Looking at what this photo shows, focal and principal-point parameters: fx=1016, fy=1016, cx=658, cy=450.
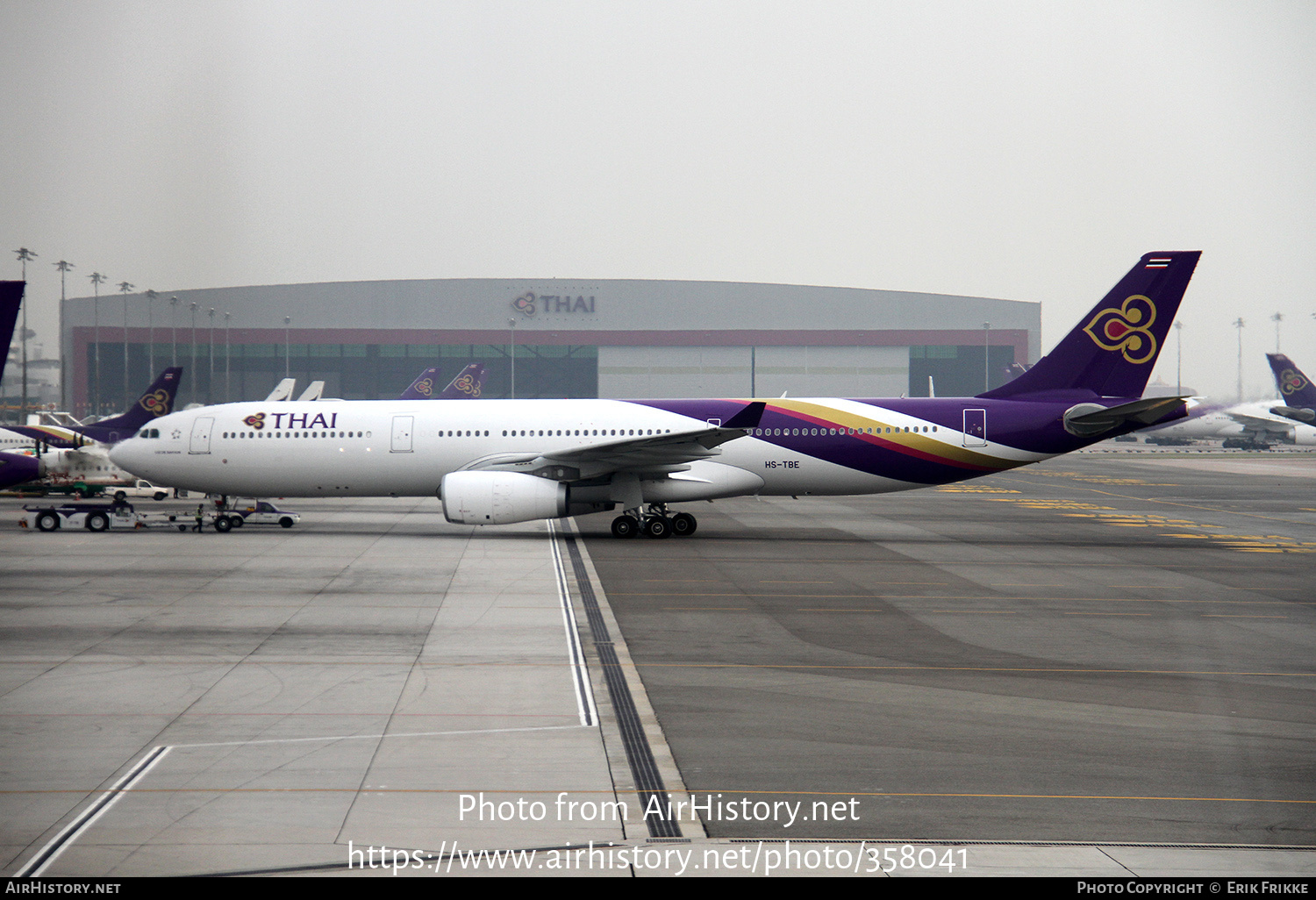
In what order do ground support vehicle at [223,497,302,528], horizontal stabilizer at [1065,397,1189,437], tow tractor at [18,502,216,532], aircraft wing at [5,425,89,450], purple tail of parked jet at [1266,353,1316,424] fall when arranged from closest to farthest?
horizontal stabilizer at [1065,397,1189,437], tow tractor at [18,502,216,532], ground support vehicle at [223,497,302,528], aircraft wing at [5,425,89,450], purple tail of parked jet at [1266,353,1316,424]

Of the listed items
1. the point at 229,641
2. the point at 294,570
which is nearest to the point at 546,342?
the point at 294,570

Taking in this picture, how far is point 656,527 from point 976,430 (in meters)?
8.68

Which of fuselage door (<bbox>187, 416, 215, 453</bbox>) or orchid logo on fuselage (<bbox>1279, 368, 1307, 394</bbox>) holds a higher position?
orchid logo on fuselage (<bbox>1279, 368, 1307, 394</bbox>)

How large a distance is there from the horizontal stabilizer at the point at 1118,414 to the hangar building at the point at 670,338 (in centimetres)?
6887

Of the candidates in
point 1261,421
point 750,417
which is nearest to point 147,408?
point 750,417

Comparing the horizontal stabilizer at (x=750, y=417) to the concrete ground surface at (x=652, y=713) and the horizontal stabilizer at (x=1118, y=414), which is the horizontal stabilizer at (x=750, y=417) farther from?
the horizontal stabilizer at (x=1118, y=414)

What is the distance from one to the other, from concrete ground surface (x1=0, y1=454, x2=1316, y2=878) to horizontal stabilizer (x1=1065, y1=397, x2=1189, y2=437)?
4.43 m

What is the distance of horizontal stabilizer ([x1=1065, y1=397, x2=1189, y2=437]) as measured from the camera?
24578 mm

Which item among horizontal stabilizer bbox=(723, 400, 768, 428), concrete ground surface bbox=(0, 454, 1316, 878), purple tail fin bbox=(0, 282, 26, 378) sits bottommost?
concrete ground surface bbox=(0, 454, 1316, 878)

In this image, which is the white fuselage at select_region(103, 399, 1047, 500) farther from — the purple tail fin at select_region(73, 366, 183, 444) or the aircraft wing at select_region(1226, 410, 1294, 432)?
the aircraft wing at select_region(1226, 410, 1294, 432)

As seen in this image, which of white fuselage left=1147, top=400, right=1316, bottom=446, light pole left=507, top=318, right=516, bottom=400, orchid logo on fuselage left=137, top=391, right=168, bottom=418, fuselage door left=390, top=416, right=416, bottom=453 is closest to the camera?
fuselage door left=390, top=416, right=416, bottom=453

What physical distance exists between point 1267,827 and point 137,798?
27.5 ft

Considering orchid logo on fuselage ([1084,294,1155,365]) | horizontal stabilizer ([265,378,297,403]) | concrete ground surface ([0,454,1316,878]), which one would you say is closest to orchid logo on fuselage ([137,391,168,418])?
horizontal stabilizer ([265,378,297,403])

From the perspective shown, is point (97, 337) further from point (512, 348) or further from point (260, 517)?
point (512, 348)
